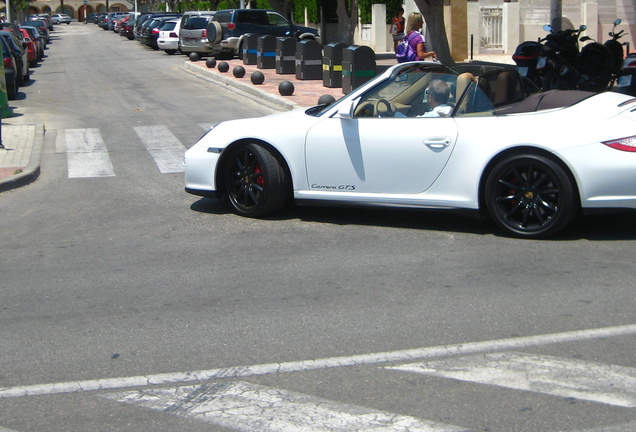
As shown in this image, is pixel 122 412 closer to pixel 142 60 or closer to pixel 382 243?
pixel 382 243

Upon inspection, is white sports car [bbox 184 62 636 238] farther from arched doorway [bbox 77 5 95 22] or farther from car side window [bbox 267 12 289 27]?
arched doorway [bbox 77 5 95 22]

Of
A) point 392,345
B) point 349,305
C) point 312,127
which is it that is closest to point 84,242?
point 312,127

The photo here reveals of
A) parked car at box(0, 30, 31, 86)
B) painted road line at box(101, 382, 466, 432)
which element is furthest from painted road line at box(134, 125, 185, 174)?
parked car at box(0, 30, 31, 86)

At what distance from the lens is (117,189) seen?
10.6 m

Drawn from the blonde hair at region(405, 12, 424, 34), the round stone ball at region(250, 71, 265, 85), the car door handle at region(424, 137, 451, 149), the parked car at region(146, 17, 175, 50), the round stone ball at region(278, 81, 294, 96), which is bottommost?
the car door handle at region(424, 137, 451, 149)

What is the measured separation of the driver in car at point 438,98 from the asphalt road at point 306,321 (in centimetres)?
105

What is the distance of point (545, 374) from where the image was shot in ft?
15.2

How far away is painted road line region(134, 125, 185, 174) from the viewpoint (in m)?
12.1

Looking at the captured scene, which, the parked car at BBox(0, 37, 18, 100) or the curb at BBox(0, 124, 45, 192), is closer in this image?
the curb at BBox(0, 124, 45, 192)

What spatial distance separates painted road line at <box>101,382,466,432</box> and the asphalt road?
1 cm

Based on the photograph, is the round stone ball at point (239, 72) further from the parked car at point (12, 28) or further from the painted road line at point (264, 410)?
the painted road line at point (264, 410)

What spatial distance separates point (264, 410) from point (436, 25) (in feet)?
58.4

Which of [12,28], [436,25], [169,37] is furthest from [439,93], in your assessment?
[169,37]

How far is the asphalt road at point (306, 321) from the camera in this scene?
4.30 m
